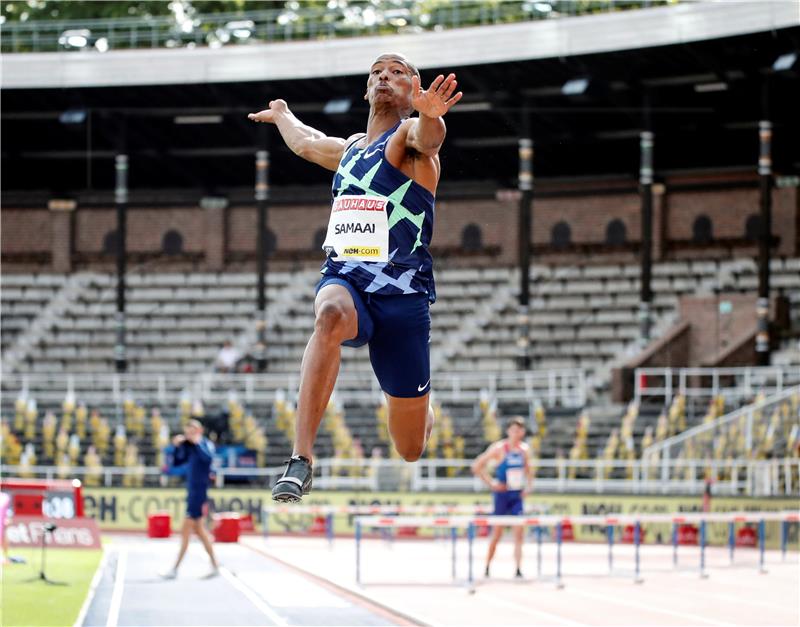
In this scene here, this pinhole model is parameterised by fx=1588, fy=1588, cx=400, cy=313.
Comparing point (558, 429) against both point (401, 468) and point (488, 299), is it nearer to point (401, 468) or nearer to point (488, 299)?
point (401, 468)

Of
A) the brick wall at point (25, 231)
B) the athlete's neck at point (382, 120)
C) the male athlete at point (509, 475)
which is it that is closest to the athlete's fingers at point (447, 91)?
the athlete's neck at point (382, 120)

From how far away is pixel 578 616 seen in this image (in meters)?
14.1

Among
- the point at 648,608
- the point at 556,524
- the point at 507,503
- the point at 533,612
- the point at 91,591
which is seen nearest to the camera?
the point at 533,612

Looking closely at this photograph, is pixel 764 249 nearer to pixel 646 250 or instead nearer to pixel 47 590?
pixel 646 250

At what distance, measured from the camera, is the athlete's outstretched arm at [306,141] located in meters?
8.02

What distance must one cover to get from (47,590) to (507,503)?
5586 mm

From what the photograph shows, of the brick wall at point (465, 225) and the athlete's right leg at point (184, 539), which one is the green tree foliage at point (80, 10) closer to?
the brick wall at point (465, 225)

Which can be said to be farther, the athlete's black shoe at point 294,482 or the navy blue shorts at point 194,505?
the navy blue shorts at point 194,505

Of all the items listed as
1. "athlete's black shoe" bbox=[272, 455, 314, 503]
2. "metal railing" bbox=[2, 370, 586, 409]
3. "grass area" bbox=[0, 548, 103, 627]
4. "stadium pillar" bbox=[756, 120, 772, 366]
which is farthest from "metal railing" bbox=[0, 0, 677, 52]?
"athlete's black shoe" bbox=[272, 455, 314, 503]

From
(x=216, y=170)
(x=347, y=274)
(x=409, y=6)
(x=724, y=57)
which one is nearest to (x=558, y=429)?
(x=724, y=57)

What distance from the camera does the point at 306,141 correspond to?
820 centimetres

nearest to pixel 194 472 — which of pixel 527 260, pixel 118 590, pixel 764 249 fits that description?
pixel 118 590

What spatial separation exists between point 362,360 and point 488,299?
3.47 metres

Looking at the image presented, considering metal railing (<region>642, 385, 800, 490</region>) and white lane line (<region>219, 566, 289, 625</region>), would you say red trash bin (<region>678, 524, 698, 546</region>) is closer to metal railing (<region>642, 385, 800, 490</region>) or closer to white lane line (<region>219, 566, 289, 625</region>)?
metal railing (<region>642, 385, 800, 490</region>)
